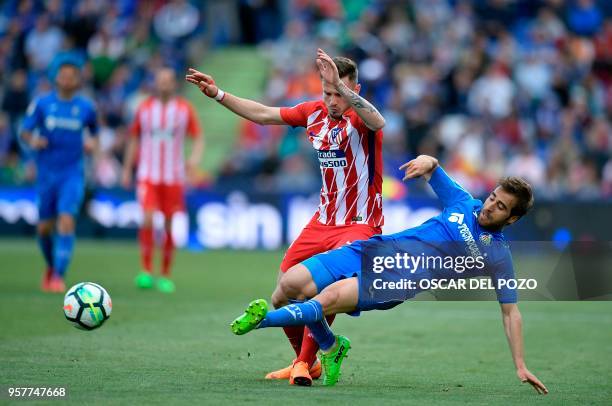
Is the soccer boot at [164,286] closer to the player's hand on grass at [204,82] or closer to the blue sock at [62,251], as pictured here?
the blue sock at [62,251]

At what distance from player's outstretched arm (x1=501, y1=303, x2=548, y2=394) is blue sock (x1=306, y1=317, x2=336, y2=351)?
47.5 inches

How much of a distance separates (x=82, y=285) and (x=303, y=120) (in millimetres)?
2070

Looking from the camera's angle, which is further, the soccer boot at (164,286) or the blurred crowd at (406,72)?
the blurred crowd at (406,72)

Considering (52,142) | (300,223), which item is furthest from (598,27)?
(52,142)

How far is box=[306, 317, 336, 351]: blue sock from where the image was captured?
7629mm

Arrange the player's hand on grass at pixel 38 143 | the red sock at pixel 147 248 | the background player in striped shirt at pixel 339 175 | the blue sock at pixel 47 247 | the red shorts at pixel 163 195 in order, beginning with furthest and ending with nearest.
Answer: the red shorts at pixel 163 195
the red sock at pixel 147 248
the blue sock at pixel 47 247
the player's hand on grass at pixel 38 143
the background player in striped shirt at pixel 339 175

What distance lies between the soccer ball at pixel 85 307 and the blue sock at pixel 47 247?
16.6 ft

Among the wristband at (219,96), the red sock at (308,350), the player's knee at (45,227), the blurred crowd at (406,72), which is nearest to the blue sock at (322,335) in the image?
the red sock at (308,350)

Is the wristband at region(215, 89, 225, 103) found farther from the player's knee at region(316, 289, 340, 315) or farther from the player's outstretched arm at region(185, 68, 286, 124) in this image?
the player's knee at region(316, 289, 340, 315)

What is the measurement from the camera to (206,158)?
82.8 feet

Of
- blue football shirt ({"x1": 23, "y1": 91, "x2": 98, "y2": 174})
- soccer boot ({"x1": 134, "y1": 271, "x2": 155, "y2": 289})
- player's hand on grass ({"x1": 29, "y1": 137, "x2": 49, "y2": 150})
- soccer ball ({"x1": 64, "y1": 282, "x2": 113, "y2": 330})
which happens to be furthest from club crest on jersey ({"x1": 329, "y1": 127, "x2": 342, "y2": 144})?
soccer boot ({"x1": 134, "y1": 271, "x2": 155, "y2": 289})

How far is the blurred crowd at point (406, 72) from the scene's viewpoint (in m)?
20.7

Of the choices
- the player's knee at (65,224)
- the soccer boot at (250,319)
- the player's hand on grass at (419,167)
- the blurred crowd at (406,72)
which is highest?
the blurred crowd at (406,72)

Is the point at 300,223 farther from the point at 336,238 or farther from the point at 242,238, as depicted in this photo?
the point at 336,238
